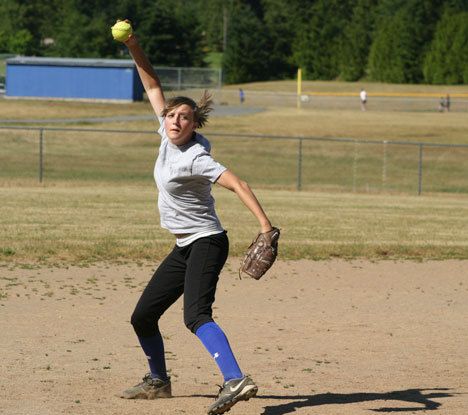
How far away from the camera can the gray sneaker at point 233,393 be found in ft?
20.2

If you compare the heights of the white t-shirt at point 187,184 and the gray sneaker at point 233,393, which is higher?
the white t-shirt at point 187,184

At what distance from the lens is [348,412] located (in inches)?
263

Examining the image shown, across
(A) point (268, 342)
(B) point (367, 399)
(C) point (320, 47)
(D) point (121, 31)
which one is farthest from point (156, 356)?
(C) point (320, 47)

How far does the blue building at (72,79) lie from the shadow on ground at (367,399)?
5028 cm

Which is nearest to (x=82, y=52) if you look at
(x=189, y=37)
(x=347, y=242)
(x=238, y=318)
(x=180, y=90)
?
(x=189, y=37)

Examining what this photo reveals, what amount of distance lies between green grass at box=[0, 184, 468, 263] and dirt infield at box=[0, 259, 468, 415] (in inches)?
50.3

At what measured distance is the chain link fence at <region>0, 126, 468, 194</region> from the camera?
29.7m

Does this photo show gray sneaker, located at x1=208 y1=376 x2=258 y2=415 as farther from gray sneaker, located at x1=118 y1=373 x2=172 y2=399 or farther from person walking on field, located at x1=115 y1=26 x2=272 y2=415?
gray sneaker, located at x1=118 y1=373 x2=172 y2=399

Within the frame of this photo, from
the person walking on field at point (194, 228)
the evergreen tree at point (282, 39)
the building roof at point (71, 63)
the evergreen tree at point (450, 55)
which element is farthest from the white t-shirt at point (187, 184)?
the evergreen tree at point (282, 39)

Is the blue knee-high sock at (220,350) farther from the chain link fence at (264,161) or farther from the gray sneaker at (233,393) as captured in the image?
the chain link fence at (264,161)

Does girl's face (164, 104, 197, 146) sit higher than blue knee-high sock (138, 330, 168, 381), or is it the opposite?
girl's face (164, 104, 197, 146)

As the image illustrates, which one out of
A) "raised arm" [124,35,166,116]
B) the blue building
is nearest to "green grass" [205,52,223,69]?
the blue building

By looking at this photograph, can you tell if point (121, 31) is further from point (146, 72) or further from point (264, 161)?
point (264, 161)

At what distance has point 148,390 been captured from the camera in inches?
274
